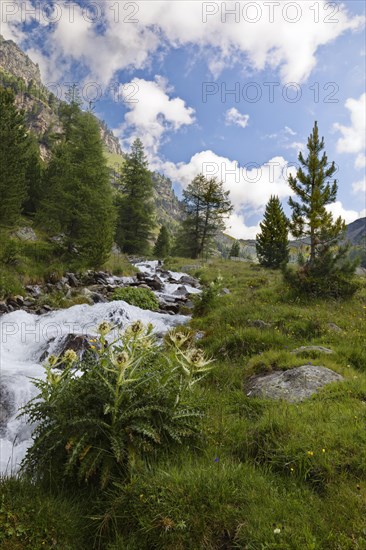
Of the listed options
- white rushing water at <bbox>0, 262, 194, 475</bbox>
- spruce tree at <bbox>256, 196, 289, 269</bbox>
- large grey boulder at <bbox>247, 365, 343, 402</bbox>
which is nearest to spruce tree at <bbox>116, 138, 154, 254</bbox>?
spruce tree at <bbox>256, 196, 289, 269</bbox>

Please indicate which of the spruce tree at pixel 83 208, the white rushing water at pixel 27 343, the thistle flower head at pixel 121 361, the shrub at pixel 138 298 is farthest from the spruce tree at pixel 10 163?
the thistle flower head at pixel 121 361

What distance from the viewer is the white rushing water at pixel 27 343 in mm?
4978

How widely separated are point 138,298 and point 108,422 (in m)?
10.8

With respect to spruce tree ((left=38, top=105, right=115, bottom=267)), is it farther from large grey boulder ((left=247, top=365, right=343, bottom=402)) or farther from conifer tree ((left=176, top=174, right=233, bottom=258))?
conifer tree ((left=176, top=174, right=233, bottom=258))

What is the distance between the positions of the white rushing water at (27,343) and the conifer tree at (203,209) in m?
33.4

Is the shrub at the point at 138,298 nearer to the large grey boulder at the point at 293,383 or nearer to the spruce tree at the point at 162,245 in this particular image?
the large grey boulder at the point at 293,383

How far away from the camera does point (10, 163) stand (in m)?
24.0

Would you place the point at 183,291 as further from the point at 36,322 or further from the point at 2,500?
the point at 2,500

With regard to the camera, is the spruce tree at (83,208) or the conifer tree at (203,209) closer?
the spruce tree at (83,208)

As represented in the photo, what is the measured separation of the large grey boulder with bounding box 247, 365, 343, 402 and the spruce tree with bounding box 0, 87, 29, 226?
22.8 meters

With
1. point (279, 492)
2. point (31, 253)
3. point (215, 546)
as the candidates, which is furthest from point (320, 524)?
point (31, 253)

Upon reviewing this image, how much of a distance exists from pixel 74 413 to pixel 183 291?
14.6m

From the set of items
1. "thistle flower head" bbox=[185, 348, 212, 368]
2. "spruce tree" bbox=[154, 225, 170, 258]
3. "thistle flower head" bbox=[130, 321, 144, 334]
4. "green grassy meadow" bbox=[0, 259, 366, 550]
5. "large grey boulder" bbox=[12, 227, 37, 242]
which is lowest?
"green grassy meadow" bbox=[0, 259, 366, 550]

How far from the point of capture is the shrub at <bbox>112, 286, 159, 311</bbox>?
13.9 m
